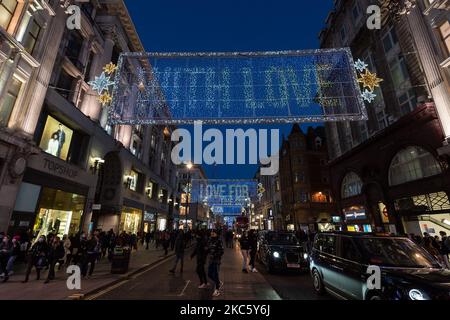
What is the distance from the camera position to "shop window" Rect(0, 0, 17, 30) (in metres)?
12.0

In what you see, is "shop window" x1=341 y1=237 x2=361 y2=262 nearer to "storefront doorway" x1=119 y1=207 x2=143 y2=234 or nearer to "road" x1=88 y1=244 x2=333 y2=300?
"road" x1=88 y1=244 x2=333 y2=300

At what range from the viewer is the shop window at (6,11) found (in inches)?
471

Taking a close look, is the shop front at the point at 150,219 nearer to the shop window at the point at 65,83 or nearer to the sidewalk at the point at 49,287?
the shop window at the point at 65,83

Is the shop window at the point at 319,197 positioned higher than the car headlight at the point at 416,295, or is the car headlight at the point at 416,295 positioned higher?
the shop window at the point at 319,197

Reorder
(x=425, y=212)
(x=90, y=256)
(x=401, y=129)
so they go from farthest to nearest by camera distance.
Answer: (x=401, y=129) < (x=425, y=212) < (x=90, y=256)

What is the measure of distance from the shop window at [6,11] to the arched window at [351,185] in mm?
28317

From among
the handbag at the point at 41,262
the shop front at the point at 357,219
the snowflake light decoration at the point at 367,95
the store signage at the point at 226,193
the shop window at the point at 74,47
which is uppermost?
the shop window at the point at 74,47

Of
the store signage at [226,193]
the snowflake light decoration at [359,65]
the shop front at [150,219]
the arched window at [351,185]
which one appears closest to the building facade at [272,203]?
the store signage at [226,193]

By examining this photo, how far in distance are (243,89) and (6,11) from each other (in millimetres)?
13428

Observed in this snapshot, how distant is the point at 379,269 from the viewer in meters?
5.01

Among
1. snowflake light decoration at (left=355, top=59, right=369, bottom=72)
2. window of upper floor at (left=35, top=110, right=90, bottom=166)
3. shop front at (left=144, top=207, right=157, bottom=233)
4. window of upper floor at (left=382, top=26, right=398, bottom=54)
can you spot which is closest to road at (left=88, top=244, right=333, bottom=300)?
snowflake light decoration at (left=355, top=59, right=369, bottom=72)

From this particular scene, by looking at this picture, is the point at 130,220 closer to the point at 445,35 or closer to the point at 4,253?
the point at 4,253

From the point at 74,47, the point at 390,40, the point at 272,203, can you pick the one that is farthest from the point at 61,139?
the point at 272,203
